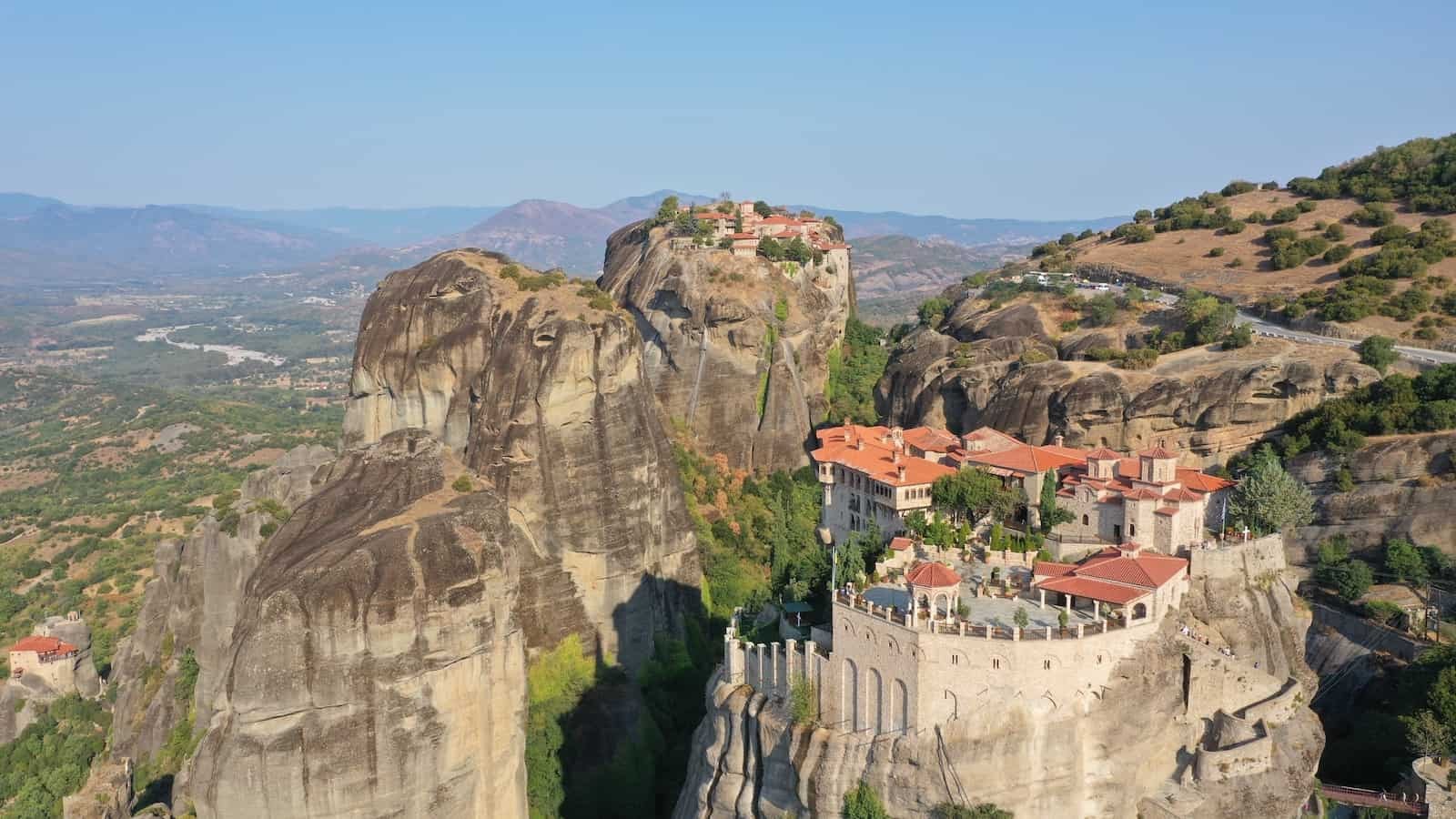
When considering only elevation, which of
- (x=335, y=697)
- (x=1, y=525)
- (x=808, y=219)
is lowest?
(x=1, y=525)

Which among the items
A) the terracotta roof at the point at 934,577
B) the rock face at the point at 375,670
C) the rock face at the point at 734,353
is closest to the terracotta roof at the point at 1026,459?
the terracotta roof at the point at 934,577

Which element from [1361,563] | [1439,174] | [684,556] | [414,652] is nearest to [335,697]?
[414,652]

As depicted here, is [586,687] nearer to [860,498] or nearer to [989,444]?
[860,498]

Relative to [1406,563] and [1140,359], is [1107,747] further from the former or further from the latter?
[1140,359]

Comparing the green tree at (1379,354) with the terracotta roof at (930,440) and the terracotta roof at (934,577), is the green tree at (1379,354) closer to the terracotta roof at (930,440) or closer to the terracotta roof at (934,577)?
the terracotta roof at (930,440)

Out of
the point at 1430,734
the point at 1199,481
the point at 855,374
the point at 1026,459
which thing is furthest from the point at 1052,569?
the point at 855,374
